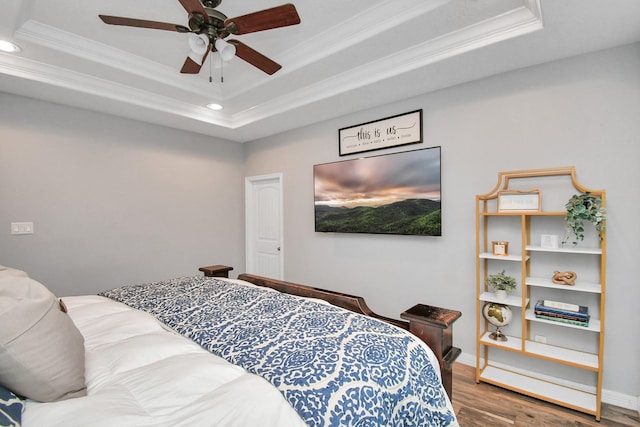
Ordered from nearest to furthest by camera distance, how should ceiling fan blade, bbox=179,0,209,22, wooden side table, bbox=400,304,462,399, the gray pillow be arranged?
the gray pillow → wooden side table, bbox=400,304,462,399 → ceiling fan blade, bbox=179,0,209,22

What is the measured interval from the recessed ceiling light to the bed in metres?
2.13

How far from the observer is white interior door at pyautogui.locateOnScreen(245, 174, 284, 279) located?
434 cm

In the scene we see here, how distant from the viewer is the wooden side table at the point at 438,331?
1447mm

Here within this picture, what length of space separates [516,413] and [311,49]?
3.06 meters

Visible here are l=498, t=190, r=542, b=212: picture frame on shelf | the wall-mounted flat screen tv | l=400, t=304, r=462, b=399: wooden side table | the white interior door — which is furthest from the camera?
the white interior door

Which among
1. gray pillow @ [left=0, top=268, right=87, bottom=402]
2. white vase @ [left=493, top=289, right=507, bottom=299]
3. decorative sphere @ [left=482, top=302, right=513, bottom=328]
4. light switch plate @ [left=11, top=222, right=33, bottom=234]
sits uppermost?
light switch plate @ [left=11, top=222, right=33, bottom=234]

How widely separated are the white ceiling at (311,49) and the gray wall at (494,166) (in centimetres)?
17

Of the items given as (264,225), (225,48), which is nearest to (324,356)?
(225,48)

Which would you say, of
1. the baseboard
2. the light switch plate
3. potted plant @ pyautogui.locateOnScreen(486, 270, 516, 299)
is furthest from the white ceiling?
the baseboard

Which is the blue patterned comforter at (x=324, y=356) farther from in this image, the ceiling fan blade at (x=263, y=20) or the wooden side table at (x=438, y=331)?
the ceiling fan blade at (x=263, y=20)

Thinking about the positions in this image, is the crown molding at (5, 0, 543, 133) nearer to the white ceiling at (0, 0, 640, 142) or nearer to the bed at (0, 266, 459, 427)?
the white ceiling at (0, 0, 640, 142)

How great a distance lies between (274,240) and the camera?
440cm

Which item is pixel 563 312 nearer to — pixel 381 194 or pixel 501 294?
pixel 501 294

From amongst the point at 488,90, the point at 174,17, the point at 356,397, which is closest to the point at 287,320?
the point at 356,397
